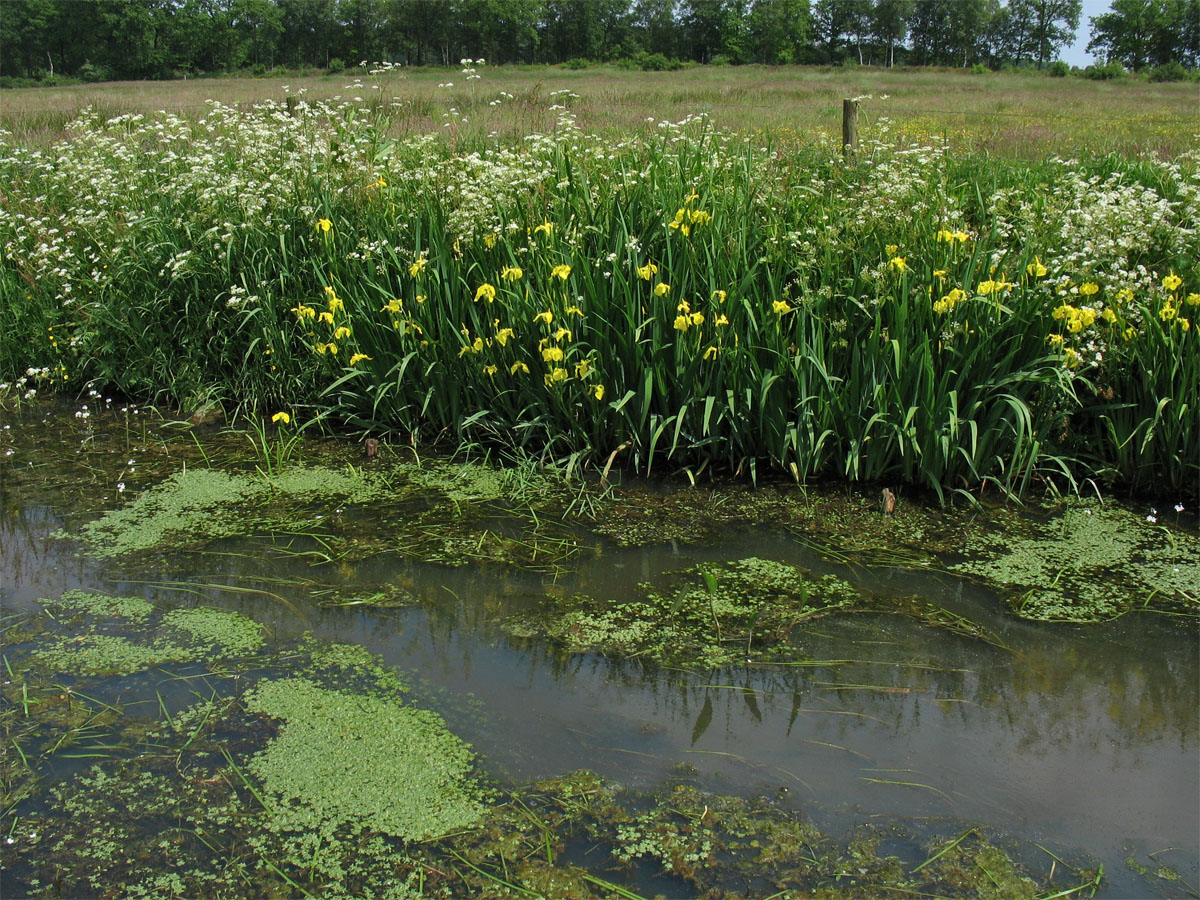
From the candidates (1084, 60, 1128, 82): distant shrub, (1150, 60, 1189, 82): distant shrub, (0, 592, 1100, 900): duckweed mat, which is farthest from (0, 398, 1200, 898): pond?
(1150, 60, 1189, 82): distant shrub

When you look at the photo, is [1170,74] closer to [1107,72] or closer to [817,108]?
[1107,72]

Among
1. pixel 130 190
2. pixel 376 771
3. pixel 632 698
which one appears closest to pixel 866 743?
pixel 632 698

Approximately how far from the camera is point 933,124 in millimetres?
10617

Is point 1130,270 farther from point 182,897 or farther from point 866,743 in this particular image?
Result: point 182,897

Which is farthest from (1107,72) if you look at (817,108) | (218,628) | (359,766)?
(359,766)

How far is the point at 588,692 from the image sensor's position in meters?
2.85

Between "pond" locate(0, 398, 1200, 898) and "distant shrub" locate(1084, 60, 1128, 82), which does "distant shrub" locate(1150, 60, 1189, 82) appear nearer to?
"distant shrub" locate(1084, 60, 1128, 82)

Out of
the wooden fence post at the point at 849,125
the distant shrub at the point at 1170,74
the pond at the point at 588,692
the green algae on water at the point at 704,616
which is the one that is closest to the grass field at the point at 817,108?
the wooden fence post at the point at 849,125

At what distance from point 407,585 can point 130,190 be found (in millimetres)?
4410

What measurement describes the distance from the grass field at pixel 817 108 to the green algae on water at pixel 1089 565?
10.8ft

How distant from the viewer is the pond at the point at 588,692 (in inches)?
85.9

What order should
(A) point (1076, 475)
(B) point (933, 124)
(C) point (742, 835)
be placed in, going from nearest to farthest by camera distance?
(C) point (742, 835) → (A) point (1076, 475) → (B) point (933, 124)

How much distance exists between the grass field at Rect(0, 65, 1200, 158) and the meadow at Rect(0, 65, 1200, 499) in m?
1.26

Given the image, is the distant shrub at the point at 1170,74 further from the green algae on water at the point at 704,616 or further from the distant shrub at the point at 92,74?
the distant shrub at the point at 92,74
